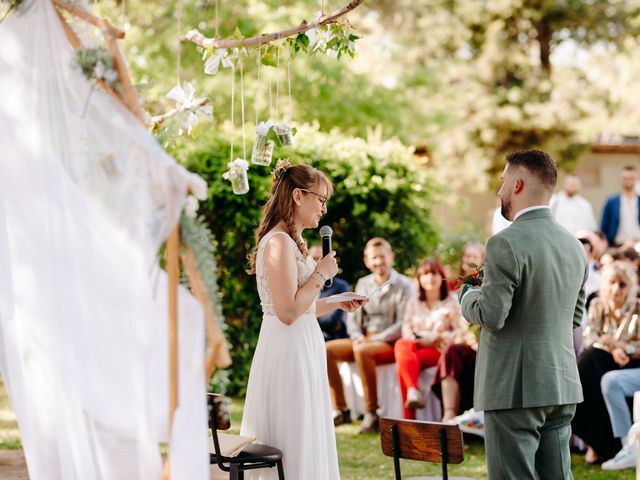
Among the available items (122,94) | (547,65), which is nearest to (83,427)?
(122,94)

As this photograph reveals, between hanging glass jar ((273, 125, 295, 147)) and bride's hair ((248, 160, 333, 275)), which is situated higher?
hanging glass jar ((273, 125, 295, 147))

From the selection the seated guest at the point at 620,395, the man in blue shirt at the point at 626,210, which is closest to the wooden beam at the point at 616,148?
the man in blue shirt at the point at 626,210

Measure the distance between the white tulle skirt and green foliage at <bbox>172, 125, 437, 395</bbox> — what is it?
15.2ft

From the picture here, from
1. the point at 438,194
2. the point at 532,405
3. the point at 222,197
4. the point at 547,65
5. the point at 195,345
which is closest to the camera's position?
the point at 195,345

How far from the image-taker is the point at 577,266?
12.8 ft

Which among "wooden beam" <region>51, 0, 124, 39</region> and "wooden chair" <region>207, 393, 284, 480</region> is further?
"wooden chair" <region>207, 393, 284, 480</region>

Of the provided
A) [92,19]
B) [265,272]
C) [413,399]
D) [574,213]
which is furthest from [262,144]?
[574,213]

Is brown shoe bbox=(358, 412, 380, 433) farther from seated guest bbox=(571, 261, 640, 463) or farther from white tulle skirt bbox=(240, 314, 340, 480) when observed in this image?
white tulle skirt bbox=(240, 314, 340, 480)

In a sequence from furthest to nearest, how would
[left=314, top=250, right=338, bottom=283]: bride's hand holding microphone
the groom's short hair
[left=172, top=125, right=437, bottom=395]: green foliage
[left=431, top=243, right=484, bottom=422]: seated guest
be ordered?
1. [left=172, top=125, right=437, bottom=395]: green foliage
2. [left=431, top=243, right=484, bottom=422]: seated guest
3. [left=314, top=250, right=338, bottom=283]: bride's hand holding microphone
4. the groom's short hair

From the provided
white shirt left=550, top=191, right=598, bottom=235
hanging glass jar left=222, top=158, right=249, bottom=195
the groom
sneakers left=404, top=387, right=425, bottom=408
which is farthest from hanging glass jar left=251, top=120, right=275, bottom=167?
white shirt left=550, top=191, right=598, bottom=235

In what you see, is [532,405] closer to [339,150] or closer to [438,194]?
[339,150]

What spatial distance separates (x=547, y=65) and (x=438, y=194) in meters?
15.7

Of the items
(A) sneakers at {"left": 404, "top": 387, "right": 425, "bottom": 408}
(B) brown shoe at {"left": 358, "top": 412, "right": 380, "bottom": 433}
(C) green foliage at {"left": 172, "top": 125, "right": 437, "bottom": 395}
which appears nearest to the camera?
(A) sneakers at {"left": 404, "top": 387, "right": 425, "bottom": 408}

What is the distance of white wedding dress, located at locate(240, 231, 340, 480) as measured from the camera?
13.4 feet
